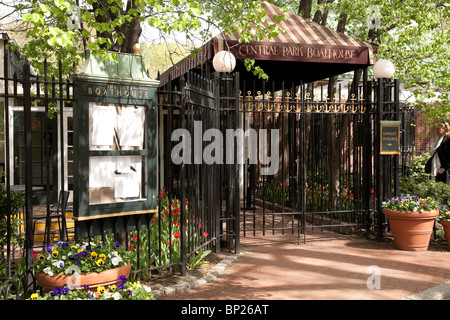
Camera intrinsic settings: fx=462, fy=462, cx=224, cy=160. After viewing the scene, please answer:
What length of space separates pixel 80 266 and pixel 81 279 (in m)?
0.14

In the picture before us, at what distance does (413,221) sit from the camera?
7.39m

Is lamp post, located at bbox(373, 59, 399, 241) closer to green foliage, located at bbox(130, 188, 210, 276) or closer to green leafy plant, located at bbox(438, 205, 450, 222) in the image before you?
green leafy plant, located at bbox(438, 205, 450, 222)

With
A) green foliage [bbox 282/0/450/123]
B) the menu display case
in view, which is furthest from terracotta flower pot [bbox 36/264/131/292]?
green foliage [bbox 282/0/450/123]

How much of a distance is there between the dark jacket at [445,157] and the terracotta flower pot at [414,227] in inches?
85.6

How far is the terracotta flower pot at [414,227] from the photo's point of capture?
7367 mm

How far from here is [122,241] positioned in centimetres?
600

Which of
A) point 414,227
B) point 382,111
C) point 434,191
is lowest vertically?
point 414,227

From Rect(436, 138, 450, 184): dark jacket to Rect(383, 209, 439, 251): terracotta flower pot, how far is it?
217cm

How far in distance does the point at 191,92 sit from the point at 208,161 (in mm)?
1147

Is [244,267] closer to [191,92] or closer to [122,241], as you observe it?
[122,241]

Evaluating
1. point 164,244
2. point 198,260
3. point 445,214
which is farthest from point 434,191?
point 164,244

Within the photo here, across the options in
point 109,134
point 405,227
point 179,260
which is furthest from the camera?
point 405,227

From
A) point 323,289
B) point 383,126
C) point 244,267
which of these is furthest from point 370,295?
point 383,126
